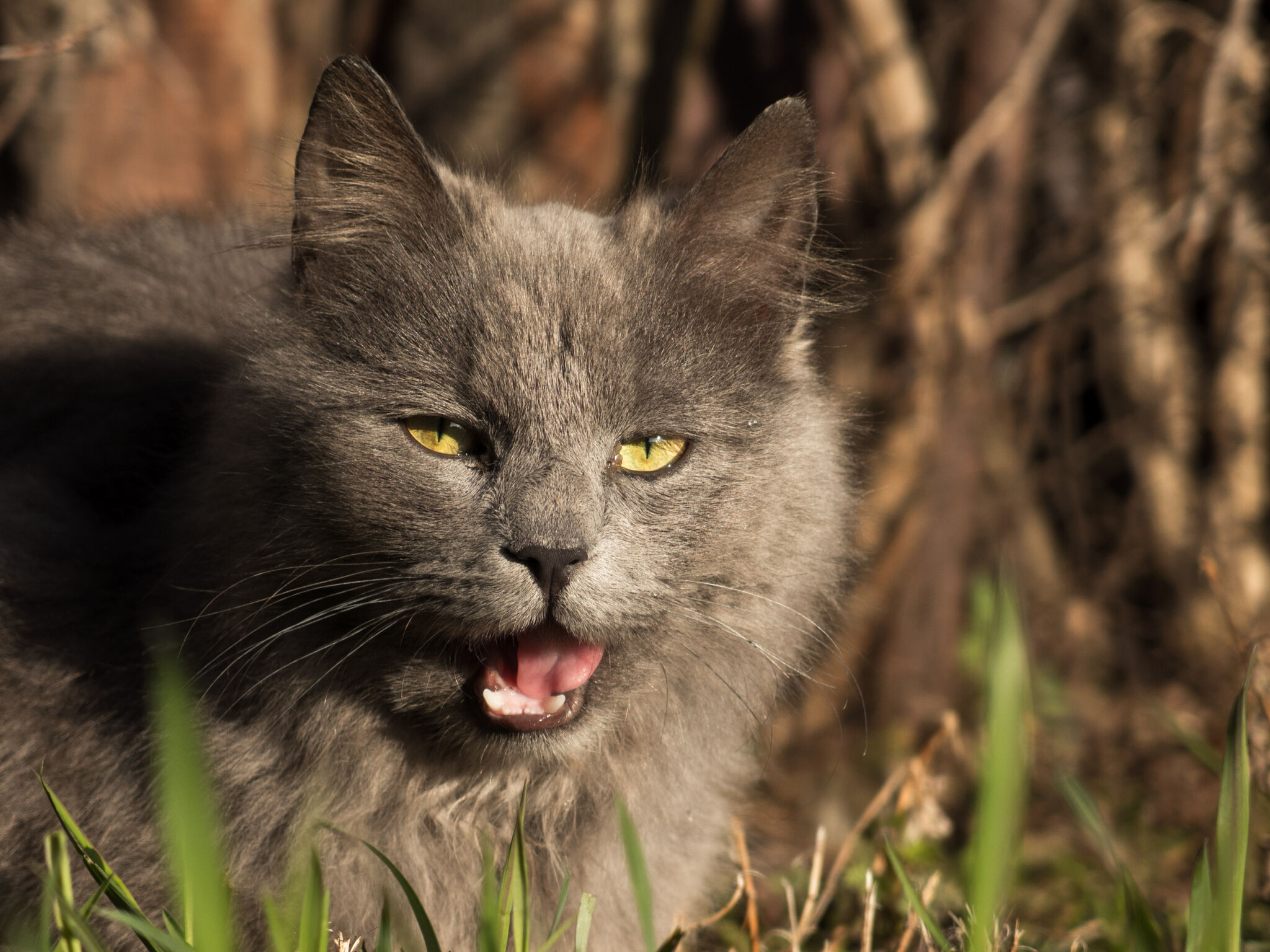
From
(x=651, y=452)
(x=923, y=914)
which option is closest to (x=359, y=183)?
(x=651, y=452)

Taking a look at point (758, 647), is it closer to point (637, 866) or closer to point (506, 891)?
point (637, 866)

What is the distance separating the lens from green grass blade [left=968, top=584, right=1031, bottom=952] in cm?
153

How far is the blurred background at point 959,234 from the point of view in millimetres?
3238

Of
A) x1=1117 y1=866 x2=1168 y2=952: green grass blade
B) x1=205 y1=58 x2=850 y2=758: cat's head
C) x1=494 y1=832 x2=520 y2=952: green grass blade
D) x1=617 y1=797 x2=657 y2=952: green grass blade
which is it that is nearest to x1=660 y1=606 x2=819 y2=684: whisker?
x1=205 y1=58 x2=850 y2=758: cat's head

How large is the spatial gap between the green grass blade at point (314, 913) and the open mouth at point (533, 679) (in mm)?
374

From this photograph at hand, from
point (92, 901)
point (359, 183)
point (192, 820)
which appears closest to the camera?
point (192, 820)

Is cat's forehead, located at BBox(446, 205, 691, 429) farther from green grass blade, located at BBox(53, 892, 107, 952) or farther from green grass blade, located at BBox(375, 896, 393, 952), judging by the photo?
green grass blade, located at BBox(53, 892, 107, 952)

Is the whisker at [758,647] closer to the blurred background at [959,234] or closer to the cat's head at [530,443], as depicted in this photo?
the cat's head at [530,443]

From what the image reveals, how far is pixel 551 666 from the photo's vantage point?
184 centimetres

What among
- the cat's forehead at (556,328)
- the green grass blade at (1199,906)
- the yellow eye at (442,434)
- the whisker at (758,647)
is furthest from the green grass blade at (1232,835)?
the yellow eye at (442,434)

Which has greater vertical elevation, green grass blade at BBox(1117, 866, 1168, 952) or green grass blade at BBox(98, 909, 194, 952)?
green grass blade at BBox(1117, 866, 1168, 952)

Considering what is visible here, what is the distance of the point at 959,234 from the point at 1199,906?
77.4 inches

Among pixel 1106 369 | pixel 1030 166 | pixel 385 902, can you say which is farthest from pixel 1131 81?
pixel 385 902

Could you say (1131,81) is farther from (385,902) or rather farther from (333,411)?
(385,902)
